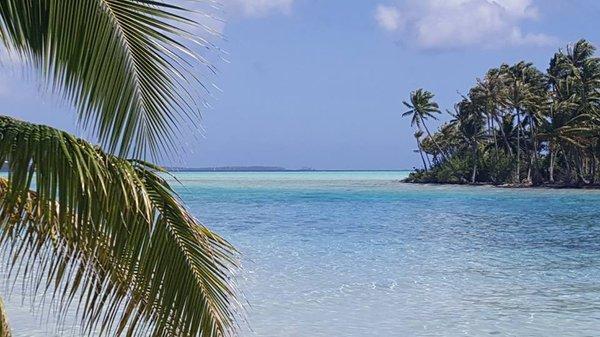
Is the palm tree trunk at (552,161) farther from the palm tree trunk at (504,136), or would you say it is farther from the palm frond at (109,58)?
the palm frond at (109,58)

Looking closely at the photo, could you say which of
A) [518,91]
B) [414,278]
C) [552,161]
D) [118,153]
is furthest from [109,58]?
[552,161]

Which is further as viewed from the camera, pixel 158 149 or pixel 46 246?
pixel 46 246

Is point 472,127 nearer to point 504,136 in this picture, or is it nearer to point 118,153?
point 504,136

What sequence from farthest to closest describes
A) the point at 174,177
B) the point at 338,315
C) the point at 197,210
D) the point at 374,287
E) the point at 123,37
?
the point at 197,210, the point at 374,287, the point at 338,315, the point at 174,177, the point at 123,37

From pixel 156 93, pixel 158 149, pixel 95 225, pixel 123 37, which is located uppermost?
pixel 123 37

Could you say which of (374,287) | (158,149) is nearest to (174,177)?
(158,149)

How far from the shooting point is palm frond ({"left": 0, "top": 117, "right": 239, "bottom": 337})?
2.38m

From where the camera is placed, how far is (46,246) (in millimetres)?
2951

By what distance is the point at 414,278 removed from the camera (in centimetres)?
1537

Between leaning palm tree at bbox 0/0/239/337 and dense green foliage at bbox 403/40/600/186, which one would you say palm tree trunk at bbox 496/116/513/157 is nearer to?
dense green foliage at bbox 403/40/600/186

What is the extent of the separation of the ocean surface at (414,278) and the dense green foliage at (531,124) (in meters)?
29.3

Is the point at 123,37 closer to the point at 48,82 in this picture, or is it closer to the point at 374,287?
the point at 48,82

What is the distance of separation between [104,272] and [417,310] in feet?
31.7

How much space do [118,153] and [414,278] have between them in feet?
43.8
